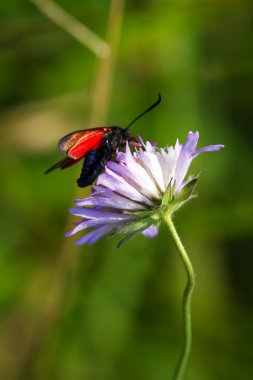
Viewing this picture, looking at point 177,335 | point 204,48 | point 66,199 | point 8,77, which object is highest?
point 204,48

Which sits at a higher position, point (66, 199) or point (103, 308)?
point (66, 199)

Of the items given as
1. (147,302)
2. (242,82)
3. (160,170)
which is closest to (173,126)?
(242,82)

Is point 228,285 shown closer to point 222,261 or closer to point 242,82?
point 222,261

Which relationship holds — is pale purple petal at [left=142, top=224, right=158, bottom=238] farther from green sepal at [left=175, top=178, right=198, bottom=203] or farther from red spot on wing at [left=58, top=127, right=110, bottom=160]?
red spot on wing at [left=58, top=127, right=110, bottom=160]

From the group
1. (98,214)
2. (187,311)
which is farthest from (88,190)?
(187,311)

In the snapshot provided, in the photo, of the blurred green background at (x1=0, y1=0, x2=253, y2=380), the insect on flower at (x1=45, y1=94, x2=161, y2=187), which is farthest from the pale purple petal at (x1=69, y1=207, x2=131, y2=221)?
the blurred green background at (x1=0, y1=0, x2=253, y2=380)

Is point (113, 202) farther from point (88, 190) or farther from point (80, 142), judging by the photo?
point (88, 190)

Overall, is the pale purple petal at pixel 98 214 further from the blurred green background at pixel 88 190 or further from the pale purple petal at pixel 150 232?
the blurred green background at pixel 88 190
